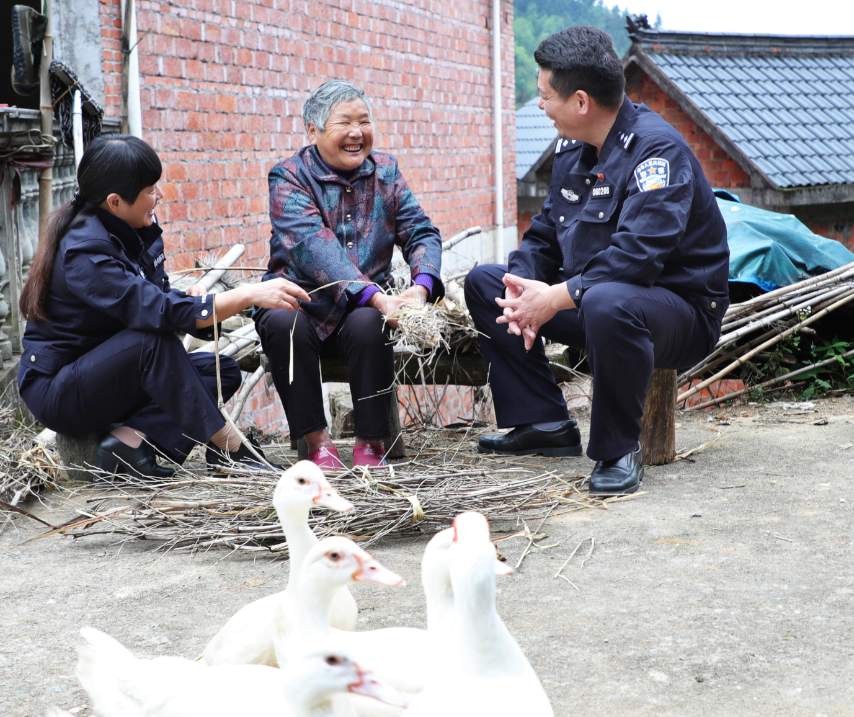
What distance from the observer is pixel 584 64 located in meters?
4.29

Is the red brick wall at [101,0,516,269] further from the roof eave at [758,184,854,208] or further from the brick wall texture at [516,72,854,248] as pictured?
the roof eave at [758,184,854,208]

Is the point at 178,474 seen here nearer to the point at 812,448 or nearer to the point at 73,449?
the point at 73,449

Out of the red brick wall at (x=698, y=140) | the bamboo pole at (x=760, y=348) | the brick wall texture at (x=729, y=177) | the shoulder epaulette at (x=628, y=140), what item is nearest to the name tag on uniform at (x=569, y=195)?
the shoulder epaulette at (x=628, y=140)

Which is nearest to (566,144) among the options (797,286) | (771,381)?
(771,381)

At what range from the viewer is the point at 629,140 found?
171 inches

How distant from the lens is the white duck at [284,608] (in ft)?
8.69

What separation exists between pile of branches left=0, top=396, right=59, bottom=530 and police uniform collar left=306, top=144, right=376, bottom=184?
1611mm

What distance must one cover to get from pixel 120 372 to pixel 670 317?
2.09 meters

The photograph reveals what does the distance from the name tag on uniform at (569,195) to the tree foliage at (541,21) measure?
3926 centimetres

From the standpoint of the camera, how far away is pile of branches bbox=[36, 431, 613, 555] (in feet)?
12.3

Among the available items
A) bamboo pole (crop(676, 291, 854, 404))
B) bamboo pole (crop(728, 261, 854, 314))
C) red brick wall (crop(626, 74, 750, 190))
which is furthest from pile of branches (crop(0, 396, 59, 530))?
red brick wall (crop(626, 74, 750, 190))

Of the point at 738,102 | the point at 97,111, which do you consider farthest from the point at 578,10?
the point at 97,111

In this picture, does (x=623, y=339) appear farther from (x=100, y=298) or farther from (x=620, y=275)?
(x=100, y=298)

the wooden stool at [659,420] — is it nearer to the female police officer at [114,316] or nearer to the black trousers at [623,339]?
the black trousers at [623,339]
